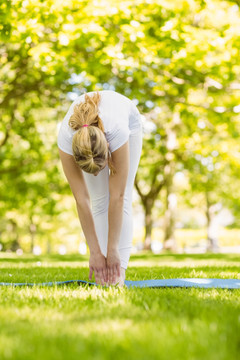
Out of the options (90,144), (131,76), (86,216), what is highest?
(90,144)

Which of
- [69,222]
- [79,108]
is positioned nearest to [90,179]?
[79,108]

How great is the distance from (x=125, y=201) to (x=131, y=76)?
789 cm

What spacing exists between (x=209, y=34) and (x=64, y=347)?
9.46 metres

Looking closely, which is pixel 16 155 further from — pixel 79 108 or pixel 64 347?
pixel 64 347

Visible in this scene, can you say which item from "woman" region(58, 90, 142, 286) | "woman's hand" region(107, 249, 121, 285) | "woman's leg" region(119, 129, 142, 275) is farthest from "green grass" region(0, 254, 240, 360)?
"woman's leg" region(119, 129, 142, 275)

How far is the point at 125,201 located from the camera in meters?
4.20

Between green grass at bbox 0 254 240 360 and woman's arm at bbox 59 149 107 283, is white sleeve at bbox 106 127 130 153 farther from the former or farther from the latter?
green grass at bbox 0 254 240 360

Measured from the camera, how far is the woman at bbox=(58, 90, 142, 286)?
11.3ft

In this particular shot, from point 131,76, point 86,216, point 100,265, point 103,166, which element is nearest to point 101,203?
point 86,216

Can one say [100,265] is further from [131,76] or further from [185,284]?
[131,76]

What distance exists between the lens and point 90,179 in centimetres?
427

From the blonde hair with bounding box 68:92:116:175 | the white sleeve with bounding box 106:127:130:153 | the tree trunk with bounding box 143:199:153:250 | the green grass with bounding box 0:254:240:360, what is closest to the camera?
the green grass with bounding box 0:254:240:360

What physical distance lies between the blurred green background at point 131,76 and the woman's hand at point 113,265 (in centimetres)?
432

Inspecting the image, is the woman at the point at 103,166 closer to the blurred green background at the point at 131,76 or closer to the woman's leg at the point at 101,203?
the woman's leg at the point at 101,203
